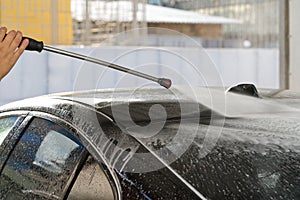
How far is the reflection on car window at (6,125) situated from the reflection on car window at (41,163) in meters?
0.13

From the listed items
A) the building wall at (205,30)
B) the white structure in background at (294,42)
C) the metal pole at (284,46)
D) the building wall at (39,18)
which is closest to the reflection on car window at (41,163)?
the white structure in background at (294,42)

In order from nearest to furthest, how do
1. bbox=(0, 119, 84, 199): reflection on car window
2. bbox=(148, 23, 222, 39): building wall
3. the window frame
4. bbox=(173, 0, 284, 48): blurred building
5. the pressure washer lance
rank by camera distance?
the window frame < bbox=(0, 119, 84, 199): reflection on car window < the pressure washer lance < bbox=(173, 0, 284, 48): blurred building < bbox=(148, 23, 222, 39): building wall

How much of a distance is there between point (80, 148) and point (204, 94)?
0.57 metres

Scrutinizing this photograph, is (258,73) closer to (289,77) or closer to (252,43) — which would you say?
(289,77)

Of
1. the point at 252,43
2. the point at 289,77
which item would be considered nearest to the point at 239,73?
the point at 289,77

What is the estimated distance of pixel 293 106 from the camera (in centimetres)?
201

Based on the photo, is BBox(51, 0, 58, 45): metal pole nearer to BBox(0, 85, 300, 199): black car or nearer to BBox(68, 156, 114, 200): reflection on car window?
BBox(0, 85, 300, 199): black car

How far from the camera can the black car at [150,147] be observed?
53.9 inches

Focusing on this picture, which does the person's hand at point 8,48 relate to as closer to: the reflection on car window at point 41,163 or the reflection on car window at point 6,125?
the reflection on car window at point 41,163

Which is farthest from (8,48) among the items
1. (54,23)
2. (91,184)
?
(54,23)

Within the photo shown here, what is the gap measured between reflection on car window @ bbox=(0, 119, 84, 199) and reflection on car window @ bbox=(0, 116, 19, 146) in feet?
0.43

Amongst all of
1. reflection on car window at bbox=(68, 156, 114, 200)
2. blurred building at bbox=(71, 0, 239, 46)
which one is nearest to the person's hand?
reflection on car window at bbox=(68, 156, 114, 200)

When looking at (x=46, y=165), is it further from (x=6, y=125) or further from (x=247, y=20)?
(x=247, y=20)

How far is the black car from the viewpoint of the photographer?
1.37 meters
